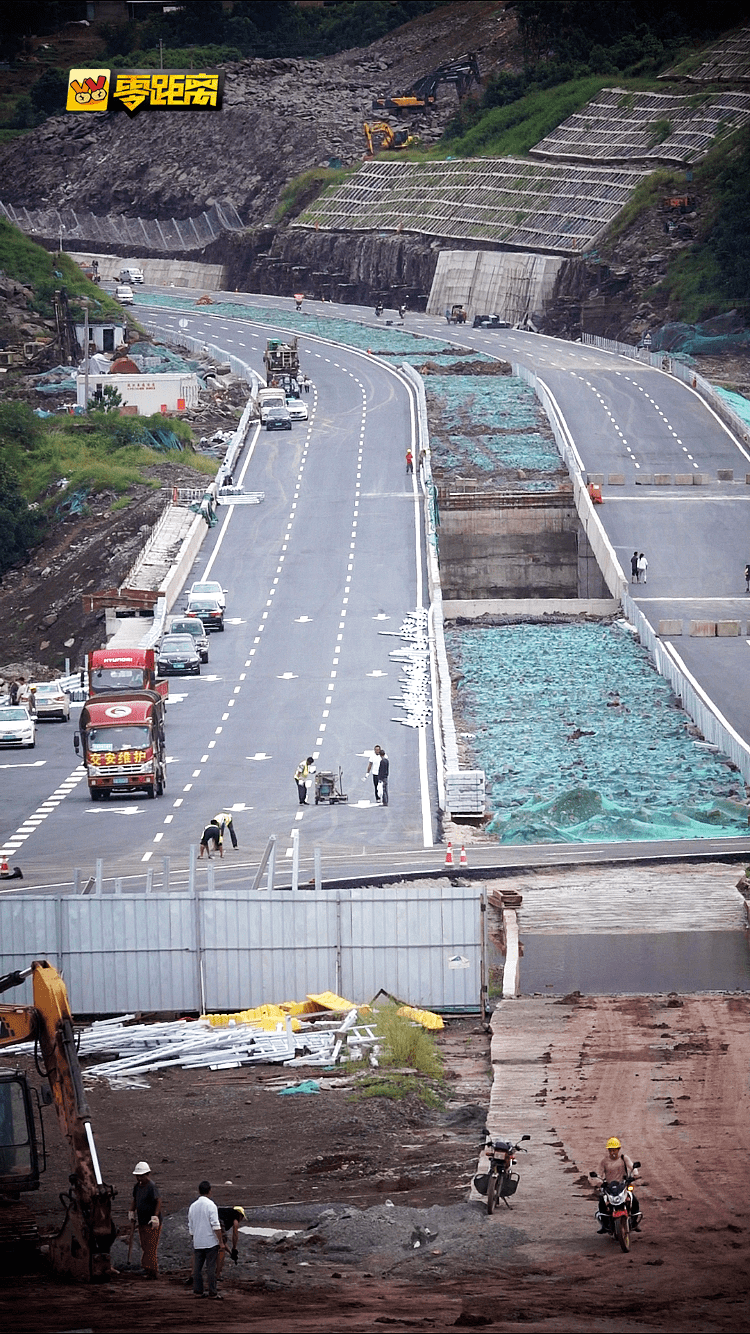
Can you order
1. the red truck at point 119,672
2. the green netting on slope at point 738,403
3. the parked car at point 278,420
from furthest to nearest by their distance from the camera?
the parked car at point 278,420
the green netting on slope at point 738,403
the red truck at point 119,672

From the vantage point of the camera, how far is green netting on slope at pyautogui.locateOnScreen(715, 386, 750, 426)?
381 feet

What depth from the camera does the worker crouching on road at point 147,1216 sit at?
21.6 m

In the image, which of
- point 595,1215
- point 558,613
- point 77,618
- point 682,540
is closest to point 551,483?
point 682,540

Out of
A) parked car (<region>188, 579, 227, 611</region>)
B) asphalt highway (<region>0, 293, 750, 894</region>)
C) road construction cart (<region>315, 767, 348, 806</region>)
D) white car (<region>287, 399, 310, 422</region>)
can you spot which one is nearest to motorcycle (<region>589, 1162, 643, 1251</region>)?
asphalt highway (<region>0, 293, 750, 894</region>)

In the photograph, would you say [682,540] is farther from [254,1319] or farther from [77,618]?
[254,1319]

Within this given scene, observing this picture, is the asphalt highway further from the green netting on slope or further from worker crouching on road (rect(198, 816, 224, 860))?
the green netting on slope

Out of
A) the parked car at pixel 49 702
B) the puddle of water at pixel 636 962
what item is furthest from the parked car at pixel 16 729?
the puddle of water at pixel 636 962

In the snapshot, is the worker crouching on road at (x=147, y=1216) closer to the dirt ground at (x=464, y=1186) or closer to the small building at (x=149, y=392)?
the dirt ground at (x=464, y=1186)

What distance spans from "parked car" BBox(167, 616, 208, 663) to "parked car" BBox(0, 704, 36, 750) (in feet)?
36.5

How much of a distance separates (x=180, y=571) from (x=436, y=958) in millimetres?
50436

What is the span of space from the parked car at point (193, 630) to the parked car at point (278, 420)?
47.9 m

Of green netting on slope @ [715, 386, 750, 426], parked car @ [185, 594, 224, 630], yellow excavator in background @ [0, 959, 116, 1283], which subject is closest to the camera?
yellow excavator in background @ [0, 959, 116, 1283]

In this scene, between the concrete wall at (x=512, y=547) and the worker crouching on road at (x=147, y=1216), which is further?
the concrete wall at (x=512, y=547)

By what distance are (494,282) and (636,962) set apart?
5499 inches
